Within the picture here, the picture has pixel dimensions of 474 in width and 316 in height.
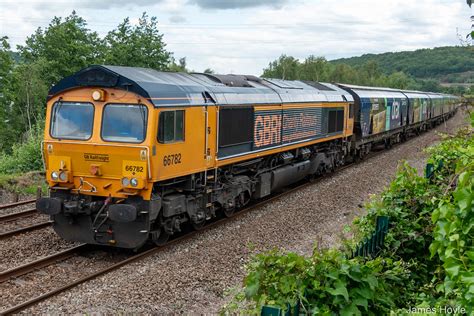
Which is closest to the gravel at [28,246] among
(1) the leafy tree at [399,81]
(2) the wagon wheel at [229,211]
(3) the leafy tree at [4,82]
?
(2) the wagon wheel at [229,211]

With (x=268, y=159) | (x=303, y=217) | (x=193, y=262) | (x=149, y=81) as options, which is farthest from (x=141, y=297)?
(x=268, y=159)

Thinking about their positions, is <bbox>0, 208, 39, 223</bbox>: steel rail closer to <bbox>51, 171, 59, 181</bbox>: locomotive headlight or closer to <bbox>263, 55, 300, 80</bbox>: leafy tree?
<bbox>51, 171, 59, 181</bbox>: locomotive headlight

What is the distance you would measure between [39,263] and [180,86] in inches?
173

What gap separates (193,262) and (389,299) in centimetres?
595

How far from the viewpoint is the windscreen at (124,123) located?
32.0ft

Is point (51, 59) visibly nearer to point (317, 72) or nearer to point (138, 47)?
point (138, 47)

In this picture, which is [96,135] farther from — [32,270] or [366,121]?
[366,121]

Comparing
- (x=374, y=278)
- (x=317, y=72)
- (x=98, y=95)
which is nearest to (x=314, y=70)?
(x=317, y=72)

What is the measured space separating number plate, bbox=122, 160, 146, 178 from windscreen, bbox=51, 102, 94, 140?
1.05m

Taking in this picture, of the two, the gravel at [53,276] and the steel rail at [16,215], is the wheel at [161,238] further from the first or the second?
the steel rail at [16,215]

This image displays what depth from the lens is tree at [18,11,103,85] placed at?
158 ft

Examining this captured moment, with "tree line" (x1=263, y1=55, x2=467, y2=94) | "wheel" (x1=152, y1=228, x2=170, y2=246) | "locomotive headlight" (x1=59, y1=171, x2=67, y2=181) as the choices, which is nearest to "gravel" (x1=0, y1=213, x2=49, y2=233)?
"locomotive headlight" (x1=59, y1=171, x2=67, y2=181)

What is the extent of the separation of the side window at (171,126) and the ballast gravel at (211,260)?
232cm

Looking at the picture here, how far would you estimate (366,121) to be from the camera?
25.0 m
